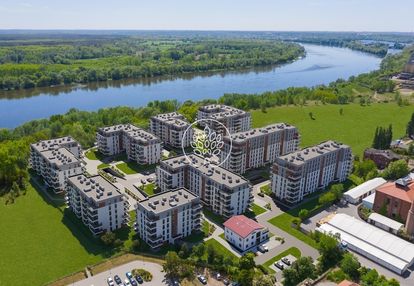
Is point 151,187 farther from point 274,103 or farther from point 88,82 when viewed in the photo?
point 88,82

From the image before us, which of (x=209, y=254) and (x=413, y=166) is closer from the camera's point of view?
Result: (x=209, y=254)

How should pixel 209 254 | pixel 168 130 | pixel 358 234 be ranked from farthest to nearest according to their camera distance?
1. pixel 168 130
2. pixel 358 234
3. pixel 209 254

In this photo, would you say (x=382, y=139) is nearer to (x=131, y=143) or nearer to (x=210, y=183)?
(x=210, y=183)

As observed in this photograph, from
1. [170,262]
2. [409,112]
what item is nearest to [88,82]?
[409,112]

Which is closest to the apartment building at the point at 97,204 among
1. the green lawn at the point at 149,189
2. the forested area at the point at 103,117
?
the green lawn at the point at 149,189

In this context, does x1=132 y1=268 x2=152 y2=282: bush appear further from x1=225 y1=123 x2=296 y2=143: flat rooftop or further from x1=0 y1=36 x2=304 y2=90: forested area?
x1=0 y1=36 x2=304 y2=90: forested area

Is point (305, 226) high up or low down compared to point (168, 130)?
down

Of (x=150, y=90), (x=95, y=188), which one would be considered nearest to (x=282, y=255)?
(x=95, y=188)

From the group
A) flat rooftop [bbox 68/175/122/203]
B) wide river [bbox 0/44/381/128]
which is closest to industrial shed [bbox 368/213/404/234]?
flat rooftop [bbox 68/175/122/203]
